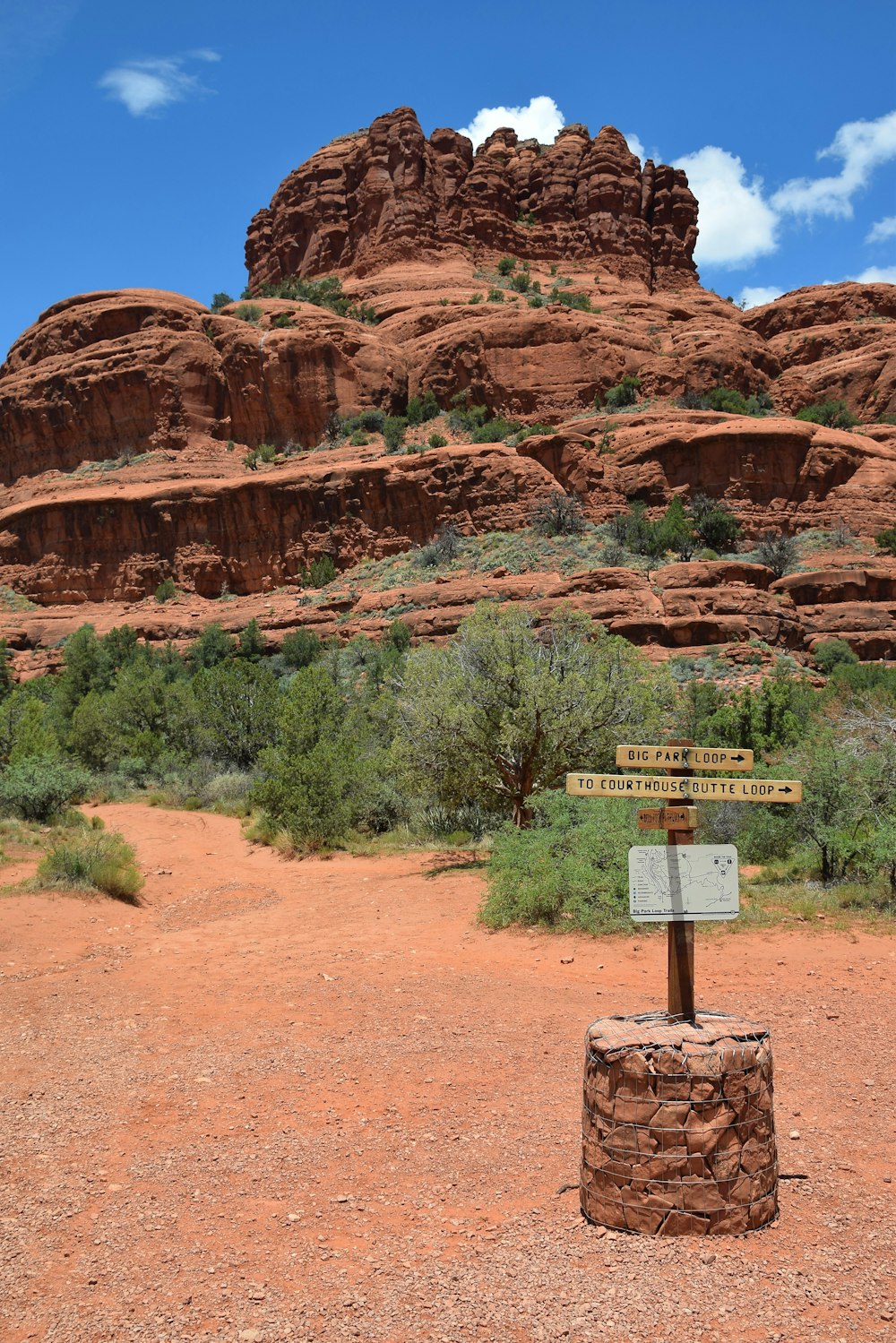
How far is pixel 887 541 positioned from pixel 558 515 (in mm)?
12426

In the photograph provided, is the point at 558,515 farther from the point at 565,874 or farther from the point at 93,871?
the point at 565,874

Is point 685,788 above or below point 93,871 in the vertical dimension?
above

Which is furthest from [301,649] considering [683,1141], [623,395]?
[683,1141]

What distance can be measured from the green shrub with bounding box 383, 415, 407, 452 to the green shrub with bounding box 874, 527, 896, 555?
2132 centimetres

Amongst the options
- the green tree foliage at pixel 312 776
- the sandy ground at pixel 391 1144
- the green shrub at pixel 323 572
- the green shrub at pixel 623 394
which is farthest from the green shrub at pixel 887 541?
the sandy ground at pixel 391 1144

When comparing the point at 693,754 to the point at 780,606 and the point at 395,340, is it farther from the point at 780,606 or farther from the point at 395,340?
the point at 395,340

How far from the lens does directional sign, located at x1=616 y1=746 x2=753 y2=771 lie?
4.83m

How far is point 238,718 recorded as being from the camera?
2728 cm

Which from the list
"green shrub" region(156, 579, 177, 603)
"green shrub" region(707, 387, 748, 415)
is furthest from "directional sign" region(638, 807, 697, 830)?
"green shrub" region(156, 579, 177, 603)

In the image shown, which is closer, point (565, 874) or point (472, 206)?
point (565, 874)

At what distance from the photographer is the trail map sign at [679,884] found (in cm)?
456

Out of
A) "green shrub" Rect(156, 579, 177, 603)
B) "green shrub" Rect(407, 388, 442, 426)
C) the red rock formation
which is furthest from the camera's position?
the red rock formation

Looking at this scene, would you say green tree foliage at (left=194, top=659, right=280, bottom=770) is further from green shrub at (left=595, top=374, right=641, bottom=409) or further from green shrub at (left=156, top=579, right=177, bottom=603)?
green shrub at (left=595, top=374, right=641, bottom=409)

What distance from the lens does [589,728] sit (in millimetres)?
14648
